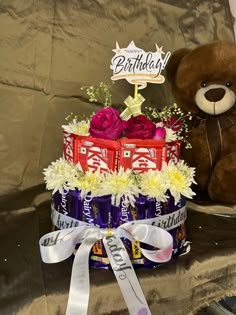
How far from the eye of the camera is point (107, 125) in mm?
836

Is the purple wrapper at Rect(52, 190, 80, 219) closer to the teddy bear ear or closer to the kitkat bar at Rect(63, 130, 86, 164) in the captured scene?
the kitkat bar at Rect(63, 130, 86, 164)

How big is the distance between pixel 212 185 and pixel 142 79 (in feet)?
1.15

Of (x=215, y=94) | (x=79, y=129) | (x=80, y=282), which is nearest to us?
(x=80, y=282)

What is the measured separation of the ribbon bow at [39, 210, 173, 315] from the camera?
2.60ft

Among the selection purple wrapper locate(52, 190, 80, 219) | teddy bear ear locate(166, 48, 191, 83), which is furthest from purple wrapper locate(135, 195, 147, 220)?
teddy bear ear locate(166, 48, 191, 83)

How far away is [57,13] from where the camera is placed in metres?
1.17

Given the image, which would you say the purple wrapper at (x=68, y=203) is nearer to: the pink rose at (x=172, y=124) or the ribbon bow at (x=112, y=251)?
the ribbon bow at (x=112, y=251)

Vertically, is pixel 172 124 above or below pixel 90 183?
above

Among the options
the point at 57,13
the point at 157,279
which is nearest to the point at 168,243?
the point at 157,279

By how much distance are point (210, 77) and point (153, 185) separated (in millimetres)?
389

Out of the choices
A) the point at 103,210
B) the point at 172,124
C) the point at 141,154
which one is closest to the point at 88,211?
the point at 103,210

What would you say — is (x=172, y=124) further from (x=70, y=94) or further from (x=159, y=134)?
(x=70, y=94)

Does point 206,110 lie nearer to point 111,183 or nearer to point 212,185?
point 212,185

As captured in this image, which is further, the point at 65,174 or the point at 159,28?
the point at 159,28
